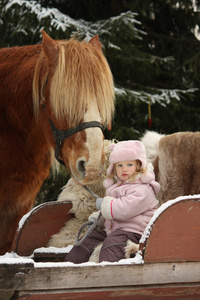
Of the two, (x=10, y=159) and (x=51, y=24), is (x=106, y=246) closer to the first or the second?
(x=10, y=159)

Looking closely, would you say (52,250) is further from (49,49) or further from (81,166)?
(49,49)

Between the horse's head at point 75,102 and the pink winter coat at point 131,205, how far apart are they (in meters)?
0.17

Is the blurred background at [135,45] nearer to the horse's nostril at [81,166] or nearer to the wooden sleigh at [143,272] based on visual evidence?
the horse's nostril at [81,166]

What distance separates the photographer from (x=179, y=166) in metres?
2.91

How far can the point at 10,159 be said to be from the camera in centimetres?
284

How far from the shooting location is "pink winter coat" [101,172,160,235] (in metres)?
2.22

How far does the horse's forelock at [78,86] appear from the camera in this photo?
8.00 ft

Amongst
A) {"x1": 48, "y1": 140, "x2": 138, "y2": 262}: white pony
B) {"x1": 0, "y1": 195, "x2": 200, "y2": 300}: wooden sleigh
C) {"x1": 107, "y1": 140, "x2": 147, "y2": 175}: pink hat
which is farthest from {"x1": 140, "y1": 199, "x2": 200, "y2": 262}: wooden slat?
{"x1": 48, "y1": 140, "x2": 138, "y2": 262}: white pony

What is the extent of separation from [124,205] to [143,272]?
414 mm

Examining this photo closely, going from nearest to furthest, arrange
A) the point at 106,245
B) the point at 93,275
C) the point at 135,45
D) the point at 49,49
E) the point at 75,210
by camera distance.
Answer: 1. the point at 93,275
2. the point at 106,245
3. the point at 49,49
4. the point at 75,210
5. the point at 135,45

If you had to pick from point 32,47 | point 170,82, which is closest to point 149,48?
point 170,82

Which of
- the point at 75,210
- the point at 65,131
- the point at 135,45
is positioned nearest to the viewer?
the point at 65,131

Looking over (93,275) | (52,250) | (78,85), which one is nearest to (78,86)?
(78,85)

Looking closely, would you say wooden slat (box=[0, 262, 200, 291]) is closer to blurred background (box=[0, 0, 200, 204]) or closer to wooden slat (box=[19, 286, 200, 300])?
wooden slat (box=[19, 286, 200, 300])
